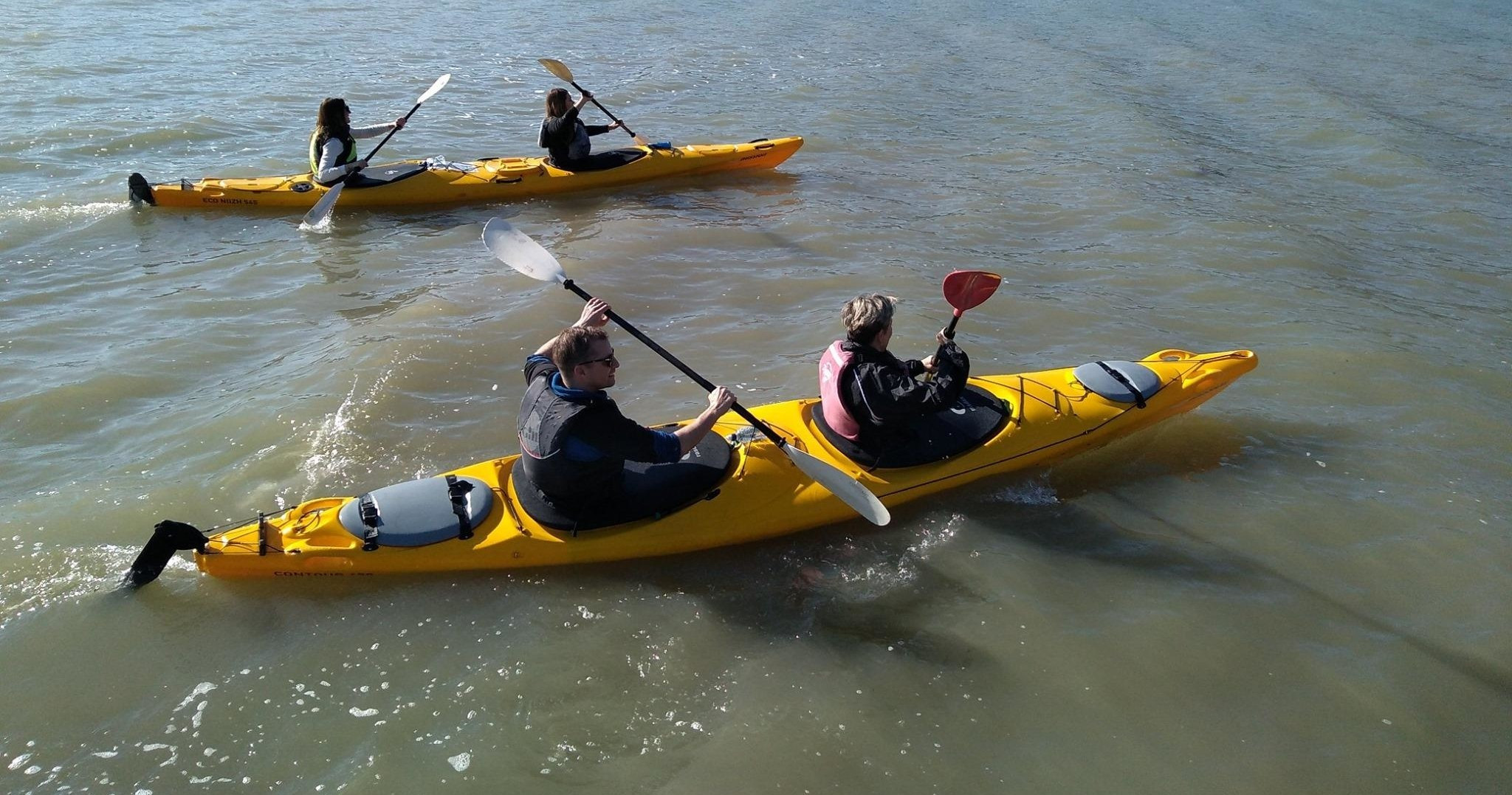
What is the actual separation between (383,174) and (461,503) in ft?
19.3

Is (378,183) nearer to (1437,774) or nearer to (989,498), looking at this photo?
(989,498)

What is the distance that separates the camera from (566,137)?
364 inches

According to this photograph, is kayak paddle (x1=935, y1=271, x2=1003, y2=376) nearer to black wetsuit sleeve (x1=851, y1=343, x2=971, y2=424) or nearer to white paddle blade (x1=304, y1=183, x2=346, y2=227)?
black wetsuit sleeve (x1=851, y1=343, x2=971, y2=424)

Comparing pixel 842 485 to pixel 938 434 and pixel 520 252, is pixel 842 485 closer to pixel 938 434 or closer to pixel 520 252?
pixel 938 434

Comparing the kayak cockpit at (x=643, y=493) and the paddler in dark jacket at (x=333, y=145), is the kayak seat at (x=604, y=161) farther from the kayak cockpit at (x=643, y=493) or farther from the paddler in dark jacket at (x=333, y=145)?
the kayak cockpit at (x=643, y=493)

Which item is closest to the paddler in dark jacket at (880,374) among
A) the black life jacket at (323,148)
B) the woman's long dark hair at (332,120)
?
the woman's long dark hair at (332,120)

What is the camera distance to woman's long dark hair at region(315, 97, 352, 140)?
826cm

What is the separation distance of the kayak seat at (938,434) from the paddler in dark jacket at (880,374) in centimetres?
19

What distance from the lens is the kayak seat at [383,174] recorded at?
8.82 meters

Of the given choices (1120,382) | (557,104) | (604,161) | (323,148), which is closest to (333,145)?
(323,148)

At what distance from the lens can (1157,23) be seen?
18.0m

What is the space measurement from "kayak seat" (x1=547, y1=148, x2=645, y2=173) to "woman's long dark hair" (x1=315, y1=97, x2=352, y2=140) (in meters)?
1.89

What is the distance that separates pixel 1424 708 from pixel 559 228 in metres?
7.14

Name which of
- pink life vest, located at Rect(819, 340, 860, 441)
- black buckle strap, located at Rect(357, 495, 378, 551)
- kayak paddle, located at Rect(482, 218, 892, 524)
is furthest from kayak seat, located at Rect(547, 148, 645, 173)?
black buckle strap, located at Rect(357, 495, 378, 551)
